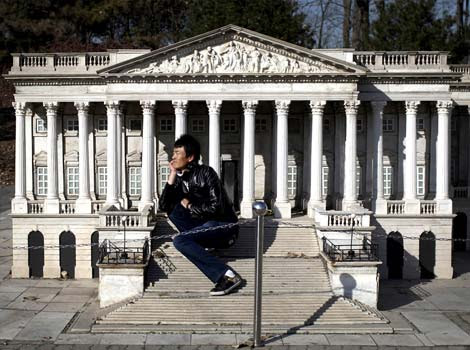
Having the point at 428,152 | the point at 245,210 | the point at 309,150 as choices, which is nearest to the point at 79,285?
the point at 245,210

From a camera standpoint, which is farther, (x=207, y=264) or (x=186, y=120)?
(x=186, y=120)

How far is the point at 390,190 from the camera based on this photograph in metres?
35.3

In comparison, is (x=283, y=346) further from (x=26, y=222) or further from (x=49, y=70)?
(x=49, y=70)

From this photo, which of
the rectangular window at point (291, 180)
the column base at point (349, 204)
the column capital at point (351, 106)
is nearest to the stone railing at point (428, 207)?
the column base at point (349, 204)

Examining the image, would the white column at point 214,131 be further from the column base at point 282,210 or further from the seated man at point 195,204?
the seated man at point 195,204

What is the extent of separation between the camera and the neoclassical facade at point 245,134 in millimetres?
31297

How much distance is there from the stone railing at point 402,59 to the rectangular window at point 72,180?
15.5m

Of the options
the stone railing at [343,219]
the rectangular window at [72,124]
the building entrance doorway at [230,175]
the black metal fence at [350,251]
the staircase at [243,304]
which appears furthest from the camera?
the building entrance doorway at [230,175]

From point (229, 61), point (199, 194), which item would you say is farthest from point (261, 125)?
point (199, 194)

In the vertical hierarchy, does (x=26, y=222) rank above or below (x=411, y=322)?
above

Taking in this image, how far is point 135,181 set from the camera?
35344 millimetres

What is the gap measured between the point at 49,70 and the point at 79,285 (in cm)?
1082

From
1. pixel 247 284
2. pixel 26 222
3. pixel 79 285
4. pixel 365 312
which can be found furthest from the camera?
pixel 26 222

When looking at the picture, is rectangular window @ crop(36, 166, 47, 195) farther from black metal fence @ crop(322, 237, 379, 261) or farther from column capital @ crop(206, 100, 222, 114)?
black metal fence @ crop(322, 237, 379, 261)
